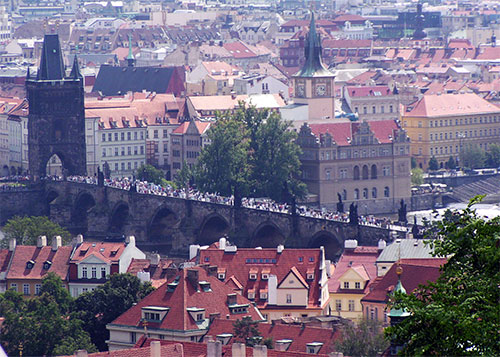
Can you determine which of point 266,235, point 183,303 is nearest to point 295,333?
point 183,303

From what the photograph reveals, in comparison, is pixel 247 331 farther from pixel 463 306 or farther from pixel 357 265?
pixel 463 306

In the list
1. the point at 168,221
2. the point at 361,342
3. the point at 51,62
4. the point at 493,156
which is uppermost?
the point at 51,62

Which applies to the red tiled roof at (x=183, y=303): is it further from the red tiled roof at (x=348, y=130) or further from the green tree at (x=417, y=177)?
the green tree at (x=417, y=177)

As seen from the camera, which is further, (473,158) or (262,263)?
A: (473,158)

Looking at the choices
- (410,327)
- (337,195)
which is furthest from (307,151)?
(410,327)

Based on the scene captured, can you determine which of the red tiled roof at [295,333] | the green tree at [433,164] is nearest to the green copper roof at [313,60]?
the green tree at [433,164]

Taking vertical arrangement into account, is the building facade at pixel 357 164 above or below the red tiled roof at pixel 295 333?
above

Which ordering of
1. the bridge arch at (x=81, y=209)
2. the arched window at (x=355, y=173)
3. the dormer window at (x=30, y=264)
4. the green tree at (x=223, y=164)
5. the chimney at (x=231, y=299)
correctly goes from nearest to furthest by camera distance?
the chimney at (x=231, y=299), the dormer window at (x=30, y=264), the green tree at (x=223, y=164), the bridge arch at (x=81, y=209), the arched window at (x=355, y=173)
